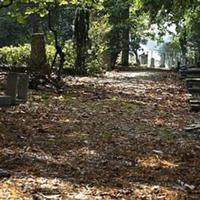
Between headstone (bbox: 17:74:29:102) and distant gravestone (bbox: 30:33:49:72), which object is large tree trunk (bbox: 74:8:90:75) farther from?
headstone (bbox: 17:74:29:102)

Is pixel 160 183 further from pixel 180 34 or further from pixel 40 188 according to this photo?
pixel 180 34

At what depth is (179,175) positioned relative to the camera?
21.9 ft

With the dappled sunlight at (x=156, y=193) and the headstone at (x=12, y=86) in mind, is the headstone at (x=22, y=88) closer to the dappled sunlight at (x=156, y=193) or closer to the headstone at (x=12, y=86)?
the headstone at (x=12, y=86)

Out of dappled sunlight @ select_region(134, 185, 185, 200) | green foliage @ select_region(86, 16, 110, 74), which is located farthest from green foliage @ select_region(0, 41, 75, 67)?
dappled sunlight @ select_region(134, 185, 185, 200)

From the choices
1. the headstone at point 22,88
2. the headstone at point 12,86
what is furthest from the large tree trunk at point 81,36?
the headstone at point 12,86

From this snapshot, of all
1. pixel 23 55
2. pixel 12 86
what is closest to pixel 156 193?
pixel 12 86

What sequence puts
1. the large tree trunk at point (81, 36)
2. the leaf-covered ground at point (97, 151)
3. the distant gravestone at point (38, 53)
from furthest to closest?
the large tree trunk at point (81, 36) → the distant gravestone at point (38, 53) → the leaf-covered ground at point (97, 151)

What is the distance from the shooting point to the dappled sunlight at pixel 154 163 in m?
7.12

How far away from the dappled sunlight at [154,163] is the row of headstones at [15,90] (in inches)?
201

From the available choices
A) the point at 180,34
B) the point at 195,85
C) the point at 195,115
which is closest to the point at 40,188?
the point at 195,115

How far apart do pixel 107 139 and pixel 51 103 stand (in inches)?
170

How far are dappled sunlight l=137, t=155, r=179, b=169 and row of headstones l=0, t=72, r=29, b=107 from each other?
5.11 meters

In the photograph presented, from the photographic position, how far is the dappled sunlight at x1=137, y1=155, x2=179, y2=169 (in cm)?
712

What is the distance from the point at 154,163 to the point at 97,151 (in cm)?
95
